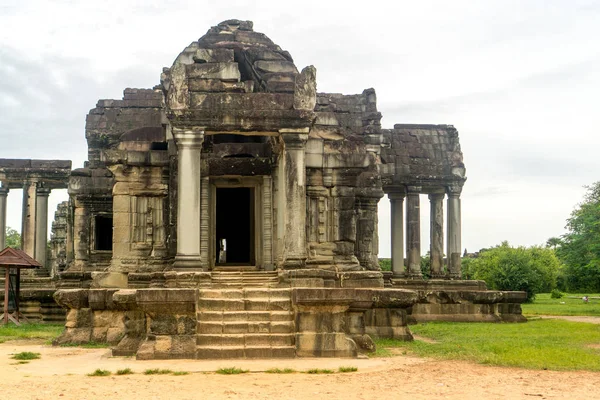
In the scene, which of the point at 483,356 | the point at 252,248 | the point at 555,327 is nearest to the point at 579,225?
the point at 555,327

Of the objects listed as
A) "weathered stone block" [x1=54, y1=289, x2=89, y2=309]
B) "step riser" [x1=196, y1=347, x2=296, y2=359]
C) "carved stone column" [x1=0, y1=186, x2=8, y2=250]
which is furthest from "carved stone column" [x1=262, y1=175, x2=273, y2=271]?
"carved stone column" [x1=0, y1=186, x2=8, y2=250]

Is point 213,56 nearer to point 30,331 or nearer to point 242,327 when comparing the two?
point 242,327

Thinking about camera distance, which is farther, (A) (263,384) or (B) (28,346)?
(B) (28,346)

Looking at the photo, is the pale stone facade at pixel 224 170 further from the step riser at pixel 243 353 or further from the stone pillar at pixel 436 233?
the stone pillar at pixel 436 233

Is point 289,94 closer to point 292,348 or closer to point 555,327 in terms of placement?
point 292,348

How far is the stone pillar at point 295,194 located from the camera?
585 inches

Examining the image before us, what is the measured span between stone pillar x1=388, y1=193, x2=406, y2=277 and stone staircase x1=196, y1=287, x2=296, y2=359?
56.7ft

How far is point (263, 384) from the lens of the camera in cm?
1008

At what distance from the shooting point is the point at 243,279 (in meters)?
15.1

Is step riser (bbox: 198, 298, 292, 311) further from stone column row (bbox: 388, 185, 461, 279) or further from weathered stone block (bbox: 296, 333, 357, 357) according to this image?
stone column row (bbox: 388, 185, 461, 279)

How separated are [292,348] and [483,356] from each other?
3169 mm

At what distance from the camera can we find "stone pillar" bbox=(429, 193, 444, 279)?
101ft

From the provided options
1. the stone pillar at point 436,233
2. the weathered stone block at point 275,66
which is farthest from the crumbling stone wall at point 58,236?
the weathered stone block at point 275,66

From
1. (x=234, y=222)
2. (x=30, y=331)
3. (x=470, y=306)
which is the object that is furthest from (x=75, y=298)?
(x=470, y=306)
